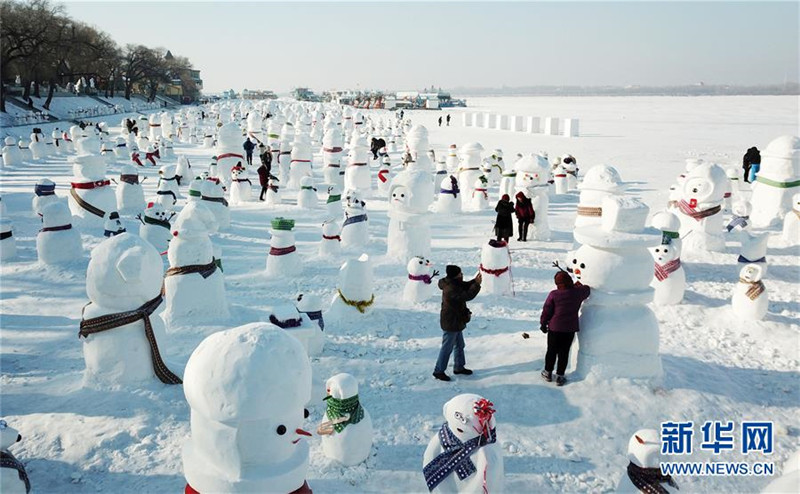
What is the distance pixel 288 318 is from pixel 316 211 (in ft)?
24.1

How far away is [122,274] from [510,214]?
630 cm

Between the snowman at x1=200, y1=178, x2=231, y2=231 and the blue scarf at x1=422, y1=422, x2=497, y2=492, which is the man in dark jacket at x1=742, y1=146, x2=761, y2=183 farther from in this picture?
the blue scarf at x1=422, y1=422, x2=497, y2=492

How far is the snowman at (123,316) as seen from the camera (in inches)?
179

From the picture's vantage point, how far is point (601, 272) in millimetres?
4789

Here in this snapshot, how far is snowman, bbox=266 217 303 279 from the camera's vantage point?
317 inches

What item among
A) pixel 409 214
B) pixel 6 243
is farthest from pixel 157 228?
pixel 409 214

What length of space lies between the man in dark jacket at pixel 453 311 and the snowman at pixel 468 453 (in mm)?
1588

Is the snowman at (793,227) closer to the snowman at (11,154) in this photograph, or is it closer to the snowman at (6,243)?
the snowman at (6,243)

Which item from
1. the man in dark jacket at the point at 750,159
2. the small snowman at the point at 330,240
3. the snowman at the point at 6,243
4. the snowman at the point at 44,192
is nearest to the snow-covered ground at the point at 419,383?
the snowman at the point at 6,243

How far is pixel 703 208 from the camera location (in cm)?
886

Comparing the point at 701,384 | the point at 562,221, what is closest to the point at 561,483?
the point at 701,384

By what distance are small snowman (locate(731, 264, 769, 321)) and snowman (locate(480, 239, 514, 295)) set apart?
9.19 ft

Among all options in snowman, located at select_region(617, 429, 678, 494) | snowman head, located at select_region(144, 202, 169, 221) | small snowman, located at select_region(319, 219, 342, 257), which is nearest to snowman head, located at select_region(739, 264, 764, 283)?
snowman, located at select_region(617, 429, 678, 494)

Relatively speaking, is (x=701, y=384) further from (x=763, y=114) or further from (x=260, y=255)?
(x=763, y=114)
